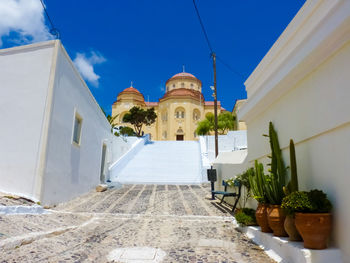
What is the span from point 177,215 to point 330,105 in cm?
464

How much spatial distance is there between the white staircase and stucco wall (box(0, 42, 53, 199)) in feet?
27.0

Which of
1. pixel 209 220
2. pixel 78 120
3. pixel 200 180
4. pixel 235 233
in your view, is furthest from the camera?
pixel 200 180

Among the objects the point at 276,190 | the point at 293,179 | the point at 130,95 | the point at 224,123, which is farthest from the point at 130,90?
the point at 293,179

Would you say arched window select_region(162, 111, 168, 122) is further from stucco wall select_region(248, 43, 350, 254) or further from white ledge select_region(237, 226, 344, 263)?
white ledge select_region(237, 226, 344, 263)

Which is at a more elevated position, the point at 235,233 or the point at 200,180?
the point at 200,180

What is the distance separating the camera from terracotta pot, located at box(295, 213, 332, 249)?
9.30ft

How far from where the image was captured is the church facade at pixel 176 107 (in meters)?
40.7

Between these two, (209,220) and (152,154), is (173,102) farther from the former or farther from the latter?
(209,220)

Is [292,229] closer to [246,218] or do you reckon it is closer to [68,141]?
[246,218]

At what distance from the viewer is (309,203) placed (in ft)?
9.59

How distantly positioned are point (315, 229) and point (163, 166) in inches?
618

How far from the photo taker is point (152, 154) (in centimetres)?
2212

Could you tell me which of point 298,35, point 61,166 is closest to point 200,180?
point 61,166

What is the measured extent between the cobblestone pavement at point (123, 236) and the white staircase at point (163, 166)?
7.95 metres
